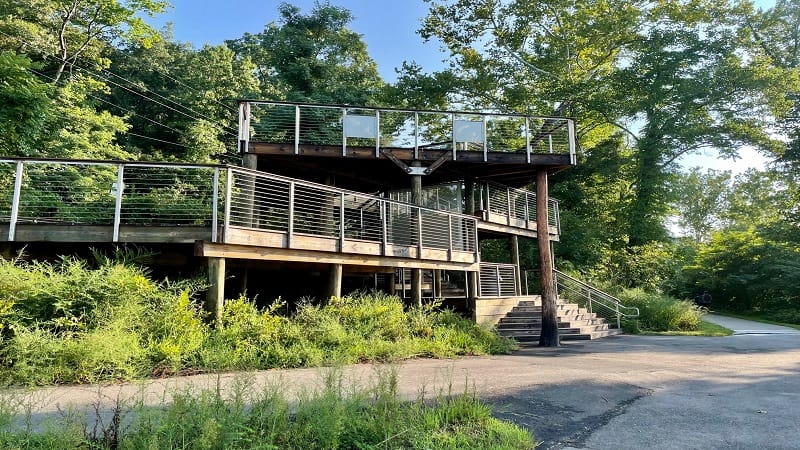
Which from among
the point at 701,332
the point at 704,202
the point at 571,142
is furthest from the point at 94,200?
the point at 704,202

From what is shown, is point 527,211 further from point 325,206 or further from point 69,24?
point 69,24

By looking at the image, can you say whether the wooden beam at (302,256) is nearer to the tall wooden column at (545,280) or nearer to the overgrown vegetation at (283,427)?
the tall wooden column at (545,280)

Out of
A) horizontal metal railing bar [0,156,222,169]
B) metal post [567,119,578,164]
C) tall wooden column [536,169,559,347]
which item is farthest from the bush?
horizontal metal railing bar [0,156,222,169]

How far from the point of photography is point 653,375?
8156 mm

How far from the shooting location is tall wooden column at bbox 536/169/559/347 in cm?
1346

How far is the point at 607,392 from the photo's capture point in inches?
260

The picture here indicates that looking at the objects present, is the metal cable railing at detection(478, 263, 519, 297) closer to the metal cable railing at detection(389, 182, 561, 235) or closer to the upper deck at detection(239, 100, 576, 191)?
the metal cable railing at detection(389, 182, 561, 235)

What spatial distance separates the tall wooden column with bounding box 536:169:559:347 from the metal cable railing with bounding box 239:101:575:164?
1311 millimetres

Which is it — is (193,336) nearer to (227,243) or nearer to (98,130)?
(227,243)

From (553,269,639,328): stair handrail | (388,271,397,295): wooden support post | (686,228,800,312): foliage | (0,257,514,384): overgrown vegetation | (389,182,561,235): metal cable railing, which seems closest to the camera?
(0,257,514,384): overgrown vegetation

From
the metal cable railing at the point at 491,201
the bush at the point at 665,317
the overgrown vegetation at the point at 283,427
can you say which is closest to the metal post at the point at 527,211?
the metal cable railing at the point at 491,201

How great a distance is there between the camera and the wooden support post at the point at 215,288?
26.7 feet

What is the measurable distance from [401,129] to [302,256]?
38.9ft

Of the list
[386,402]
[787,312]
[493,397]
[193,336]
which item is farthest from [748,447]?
[787,312]
